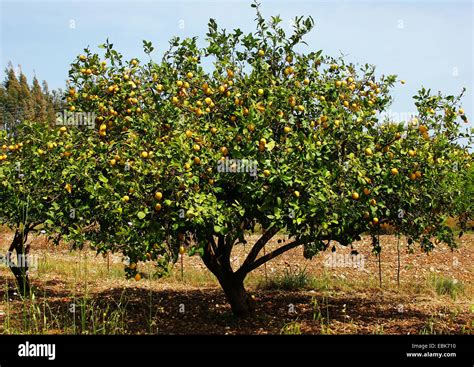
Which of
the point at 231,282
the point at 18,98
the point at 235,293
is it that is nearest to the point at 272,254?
the point at 231,282

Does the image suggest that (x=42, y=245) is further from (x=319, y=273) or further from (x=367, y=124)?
(x=367, y=124)

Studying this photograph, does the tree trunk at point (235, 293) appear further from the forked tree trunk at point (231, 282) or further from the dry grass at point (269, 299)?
the dry grass at point (269, 299)

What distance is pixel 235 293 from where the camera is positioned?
9734 millimetres

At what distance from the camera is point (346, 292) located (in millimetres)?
12570

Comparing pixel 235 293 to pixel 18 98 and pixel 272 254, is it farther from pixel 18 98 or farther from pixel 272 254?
pixel 18 98

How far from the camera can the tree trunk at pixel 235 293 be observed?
969cm

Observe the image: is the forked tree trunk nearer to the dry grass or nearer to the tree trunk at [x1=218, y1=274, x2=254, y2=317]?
the tree trunk at [x1=218, y1=274, x2=254, y2=317]

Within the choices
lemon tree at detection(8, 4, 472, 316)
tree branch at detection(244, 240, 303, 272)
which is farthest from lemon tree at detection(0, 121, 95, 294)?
tree branch at detection(244, 240, 303, 272)

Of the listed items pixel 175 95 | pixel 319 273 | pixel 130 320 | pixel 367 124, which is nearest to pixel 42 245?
pixel 319 273

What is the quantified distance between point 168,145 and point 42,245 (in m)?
15.6

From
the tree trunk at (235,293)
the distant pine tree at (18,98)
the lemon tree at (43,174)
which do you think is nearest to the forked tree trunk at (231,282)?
the tree trunk at (235,293)

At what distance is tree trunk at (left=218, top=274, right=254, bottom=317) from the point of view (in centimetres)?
969

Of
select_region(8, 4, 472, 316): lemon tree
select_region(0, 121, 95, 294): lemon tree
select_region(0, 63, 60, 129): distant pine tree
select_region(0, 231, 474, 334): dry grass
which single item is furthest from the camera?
select_region(0, 63, 60, 129): distant pine tree

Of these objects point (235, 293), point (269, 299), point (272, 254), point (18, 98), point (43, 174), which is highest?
point (18, 98)
